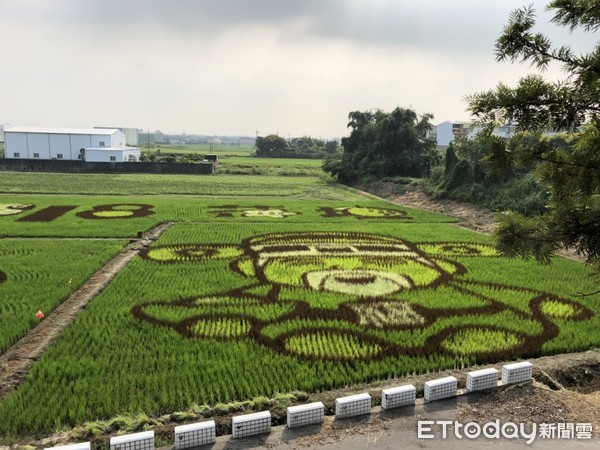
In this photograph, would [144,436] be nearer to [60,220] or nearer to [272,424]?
[272,424]

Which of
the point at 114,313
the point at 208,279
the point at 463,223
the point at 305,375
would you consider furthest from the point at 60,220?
the point at 463,223

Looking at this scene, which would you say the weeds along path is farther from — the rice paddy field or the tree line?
the tree line

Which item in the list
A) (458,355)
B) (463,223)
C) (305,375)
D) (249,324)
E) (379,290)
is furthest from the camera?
(463,223)

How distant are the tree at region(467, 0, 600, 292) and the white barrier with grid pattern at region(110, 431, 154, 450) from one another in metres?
5.07

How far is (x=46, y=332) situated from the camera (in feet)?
31.8

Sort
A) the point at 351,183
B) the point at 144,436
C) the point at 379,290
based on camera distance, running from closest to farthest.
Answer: the point at 144,436 < the point at 379,290 < the point at 351,183

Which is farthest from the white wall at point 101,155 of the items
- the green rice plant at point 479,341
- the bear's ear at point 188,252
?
the green rice plant at point 479,341

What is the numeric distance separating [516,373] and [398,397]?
233cm

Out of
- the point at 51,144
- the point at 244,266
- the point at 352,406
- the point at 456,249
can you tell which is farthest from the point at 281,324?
the point at 51,144

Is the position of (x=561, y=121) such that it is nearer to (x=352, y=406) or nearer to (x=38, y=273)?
(x=352, y=406)

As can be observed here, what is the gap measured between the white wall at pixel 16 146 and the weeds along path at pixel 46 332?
55.1 metres

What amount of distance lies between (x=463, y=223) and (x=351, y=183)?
80.9 ft

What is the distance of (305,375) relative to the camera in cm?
788

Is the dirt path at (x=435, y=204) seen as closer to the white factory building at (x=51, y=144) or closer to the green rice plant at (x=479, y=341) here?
the green rice plant at (x=479, y=341)
